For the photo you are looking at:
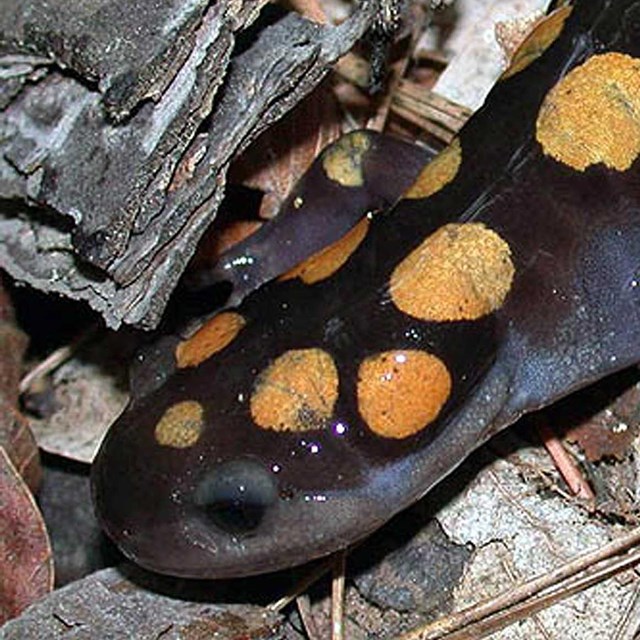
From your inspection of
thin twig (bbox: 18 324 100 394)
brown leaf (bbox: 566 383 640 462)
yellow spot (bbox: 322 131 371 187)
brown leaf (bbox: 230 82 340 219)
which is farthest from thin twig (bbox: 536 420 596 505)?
thin twig (bbox: 18 324 100 394)

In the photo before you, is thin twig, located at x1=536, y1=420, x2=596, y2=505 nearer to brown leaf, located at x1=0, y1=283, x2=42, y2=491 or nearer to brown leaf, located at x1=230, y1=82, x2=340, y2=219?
brown leaf, located at x1=230, y1=82, x2=340, y2=219

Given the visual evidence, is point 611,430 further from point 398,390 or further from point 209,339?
point 209,339

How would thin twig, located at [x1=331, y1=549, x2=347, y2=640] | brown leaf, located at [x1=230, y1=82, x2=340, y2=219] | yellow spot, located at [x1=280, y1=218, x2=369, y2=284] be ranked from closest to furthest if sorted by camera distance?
1. yellow spot, located at [x1=280, y1=218, x2=369, y2=284]
2. thin twig, located at [x1=331, y1=549, x2=347, y2=640]
3. brown leaf, located at [x1=230, y1=82, x2=340, y2=219]

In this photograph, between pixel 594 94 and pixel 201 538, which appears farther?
pixel 594 94

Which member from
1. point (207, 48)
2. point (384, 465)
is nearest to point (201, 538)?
point (384, 465)

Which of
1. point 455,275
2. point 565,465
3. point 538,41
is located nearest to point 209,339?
point 455,275

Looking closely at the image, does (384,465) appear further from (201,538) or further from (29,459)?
(29,459)
